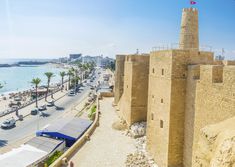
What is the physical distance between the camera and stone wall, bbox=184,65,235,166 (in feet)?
30.7

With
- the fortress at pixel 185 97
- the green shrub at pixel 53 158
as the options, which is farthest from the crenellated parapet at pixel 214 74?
the green shrub at pixel 53 158

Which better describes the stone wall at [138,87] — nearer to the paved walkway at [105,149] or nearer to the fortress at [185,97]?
the paved walkway at [105,149]

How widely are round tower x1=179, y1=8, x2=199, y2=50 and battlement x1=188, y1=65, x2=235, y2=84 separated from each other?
15.6ft

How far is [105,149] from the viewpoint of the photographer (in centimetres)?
1748

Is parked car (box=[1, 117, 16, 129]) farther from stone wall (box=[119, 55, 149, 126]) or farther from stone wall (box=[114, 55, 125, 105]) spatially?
stone wall (box=[119, 55, 149, 126])

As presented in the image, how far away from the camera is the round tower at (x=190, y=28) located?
Result: 54.2 feet

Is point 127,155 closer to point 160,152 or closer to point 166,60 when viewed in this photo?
point 160,152

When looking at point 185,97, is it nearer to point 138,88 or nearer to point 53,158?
point 138,88

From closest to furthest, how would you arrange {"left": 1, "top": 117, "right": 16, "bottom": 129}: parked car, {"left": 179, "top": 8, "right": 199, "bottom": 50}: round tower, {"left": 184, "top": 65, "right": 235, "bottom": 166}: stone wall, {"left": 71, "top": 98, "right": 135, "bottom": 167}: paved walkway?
{"left": 184, "top": 65, "right": 235, "bottom": 166}: stone wall
{"left": 71, "top": 98, "right": 135, "bottom": 167}: paved walkway
{"left": 179, "top": 8, "right": 199, "bottom": 50}: round tower
{"left": 1, "top": 117, "right": 16, "bottom": 129}: parked car

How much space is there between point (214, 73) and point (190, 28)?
6976 mm

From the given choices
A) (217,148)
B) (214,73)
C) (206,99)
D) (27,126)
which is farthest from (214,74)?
(27,126)

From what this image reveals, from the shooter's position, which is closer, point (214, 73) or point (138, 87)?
point (214, 73)

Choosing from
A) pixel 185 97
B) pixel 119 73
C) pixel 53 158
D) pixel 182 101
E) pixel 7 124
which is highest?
pixel 119 73

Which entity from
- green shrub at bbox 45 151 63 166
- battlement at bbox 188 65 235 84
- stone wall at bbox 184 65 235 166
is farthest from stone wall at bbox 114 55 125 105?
battlement at bbox 188 65 235 84
